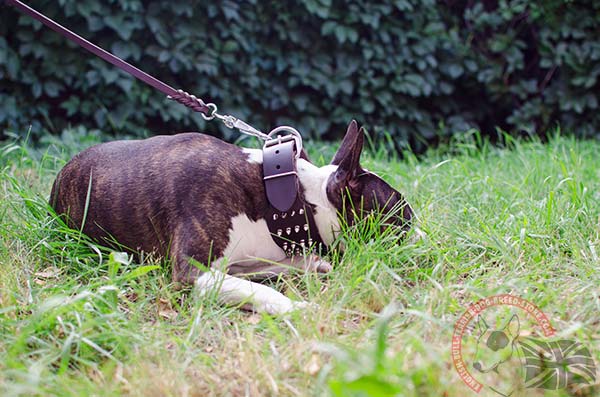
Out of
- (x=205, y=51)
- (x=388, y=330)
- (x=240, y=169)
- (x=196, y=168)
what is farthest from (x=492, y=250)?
(x=205, y=51)

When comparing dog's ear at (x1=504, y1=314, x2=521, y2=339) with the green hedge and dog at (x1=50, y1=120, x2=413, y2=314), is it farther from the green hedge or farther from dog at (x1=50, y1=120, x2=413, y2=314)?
the green hedge

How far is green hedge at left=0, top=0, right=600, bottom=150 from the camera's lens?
15.6 ft

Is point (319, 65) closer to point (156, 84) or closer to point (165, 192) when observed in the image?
point (156, 84)

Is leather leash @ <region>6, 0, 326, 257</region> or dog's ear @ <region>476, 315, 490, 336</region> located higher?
leather leash @ <region>6, 0, 326, 257</region>

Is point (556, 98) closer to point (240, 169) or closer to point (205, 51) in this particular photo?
point (205, 51)

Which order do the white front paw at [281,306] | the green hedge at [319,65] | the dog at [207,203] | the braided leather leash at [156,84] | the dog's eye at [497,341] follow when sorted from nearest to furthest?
the dog's eye at [497,341], the white front paw at [281,306], the dog at [207,203], the braided leather leash at [156,84], the green hedge at [319,65]

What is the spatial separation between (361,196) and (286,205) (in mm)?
313

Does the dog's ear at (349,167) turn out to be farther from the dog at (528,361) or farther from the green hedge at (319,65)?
the green hedge at (319,65)

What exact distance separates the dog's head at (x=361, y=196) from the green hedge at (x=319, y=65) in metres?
2.21

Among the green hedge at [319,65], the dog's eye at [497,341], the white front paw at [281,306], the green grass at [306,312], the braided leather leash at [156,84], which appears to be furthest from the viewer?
the green hedge at [319,65]

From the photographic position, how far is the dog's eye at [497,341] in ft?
5.80

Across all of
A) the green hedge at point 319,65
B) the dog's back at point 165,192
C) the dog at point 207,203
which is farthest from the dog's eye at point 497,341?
the green hedge at point 319,65

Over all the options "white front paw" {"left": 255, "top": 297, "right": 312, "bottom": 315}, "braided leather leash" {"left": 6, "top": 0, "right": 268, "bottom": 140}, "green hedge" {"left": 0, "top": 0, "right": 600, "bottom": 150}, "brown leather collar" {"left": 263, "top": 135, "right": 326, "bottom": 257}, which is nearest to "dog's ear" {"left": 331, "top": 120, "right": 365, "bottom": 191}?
"brown leather collar" {"left": 263, "top": 135, "right": 326, "bottom": 257}

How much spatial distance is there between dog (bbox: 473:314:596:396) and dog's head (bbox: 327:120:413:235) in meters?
0.74
